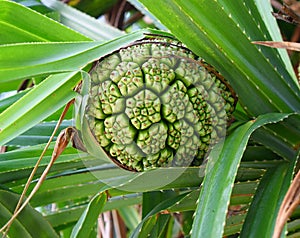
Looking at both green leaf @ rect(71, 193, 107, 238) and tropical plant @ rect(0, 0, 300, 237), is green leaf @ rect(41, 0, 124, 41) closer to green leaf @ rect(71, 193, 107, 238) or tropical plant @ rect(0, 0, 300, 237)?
tropical plant @ rect(0, 0, 300, 237)

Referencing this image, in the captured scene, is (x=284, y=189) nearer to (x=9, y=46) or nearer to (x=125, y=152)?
(x=125, y=152)

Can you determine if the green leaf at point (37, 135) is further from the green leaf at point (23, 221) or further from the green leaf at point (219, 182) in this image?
the green leaf at point (219, 182)

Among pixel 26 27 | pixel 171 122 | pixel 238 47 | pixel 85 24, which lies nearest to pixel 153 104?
pixel 171 122

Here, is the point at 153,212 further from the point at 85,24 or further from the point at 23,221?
the point at 85,24

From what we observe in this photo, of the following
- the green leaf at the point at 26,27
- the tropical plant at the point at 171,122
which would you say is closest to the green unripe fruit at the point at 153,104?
the tropical plant at the point at 171,122

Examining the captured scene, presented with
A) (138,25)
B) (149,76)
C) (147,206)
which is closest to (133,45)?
(149,76)

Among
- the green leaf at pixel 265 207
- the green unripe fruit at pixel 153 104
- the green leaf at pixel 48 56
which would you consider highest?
the green leaf at pixel 48 56
